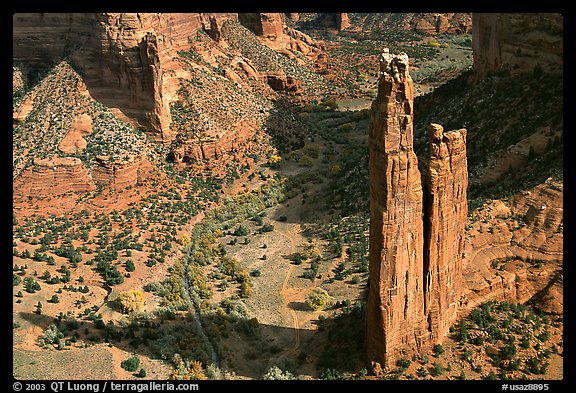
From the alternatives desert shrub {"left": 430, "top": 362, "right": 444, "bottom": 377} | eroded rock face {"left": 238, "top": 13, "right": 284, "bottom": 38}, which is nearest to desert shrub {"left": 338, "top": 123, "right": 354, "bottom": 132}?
eroded rock face {"left": 238, "top": 13, "right": 284, "bottom": 38}

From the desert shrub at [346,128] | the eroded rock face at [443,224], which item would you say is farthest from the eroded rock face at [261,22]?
the eroded rock face at [443,224]

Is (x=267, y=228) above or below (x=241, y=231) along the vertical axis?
above

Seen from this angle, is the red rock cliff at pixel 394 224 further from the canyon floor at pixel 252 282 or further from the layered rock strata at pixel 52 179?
the layered rock strata at pixel 52 179

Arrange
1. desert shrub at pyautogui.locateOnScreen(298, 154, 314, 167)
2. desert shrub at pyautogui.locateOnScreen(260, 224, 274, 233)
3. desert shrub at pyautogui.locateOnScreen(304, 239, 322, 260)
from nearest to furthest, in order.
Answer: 1. desert shrub at pyautogui.locateOnScreen(304, 239, 322, 260)
2. desert shrub at pyautogui.locateOnScreen(260, 224, 274, 233)
3. desert shrub at pyautogui.locateOnScreen(298, 154, 314, 167)

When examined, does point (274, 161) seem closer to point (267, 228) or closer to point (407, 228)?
point (267, 228)

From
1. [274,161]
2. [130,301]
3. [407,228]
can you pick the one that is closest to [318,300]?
[130,301]

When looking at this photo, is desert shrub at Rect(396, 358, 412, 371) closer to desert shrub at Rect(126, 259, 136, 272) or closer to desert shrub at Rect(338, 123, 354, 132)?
desert shrub at Rect(126, 259, 136, 272)
